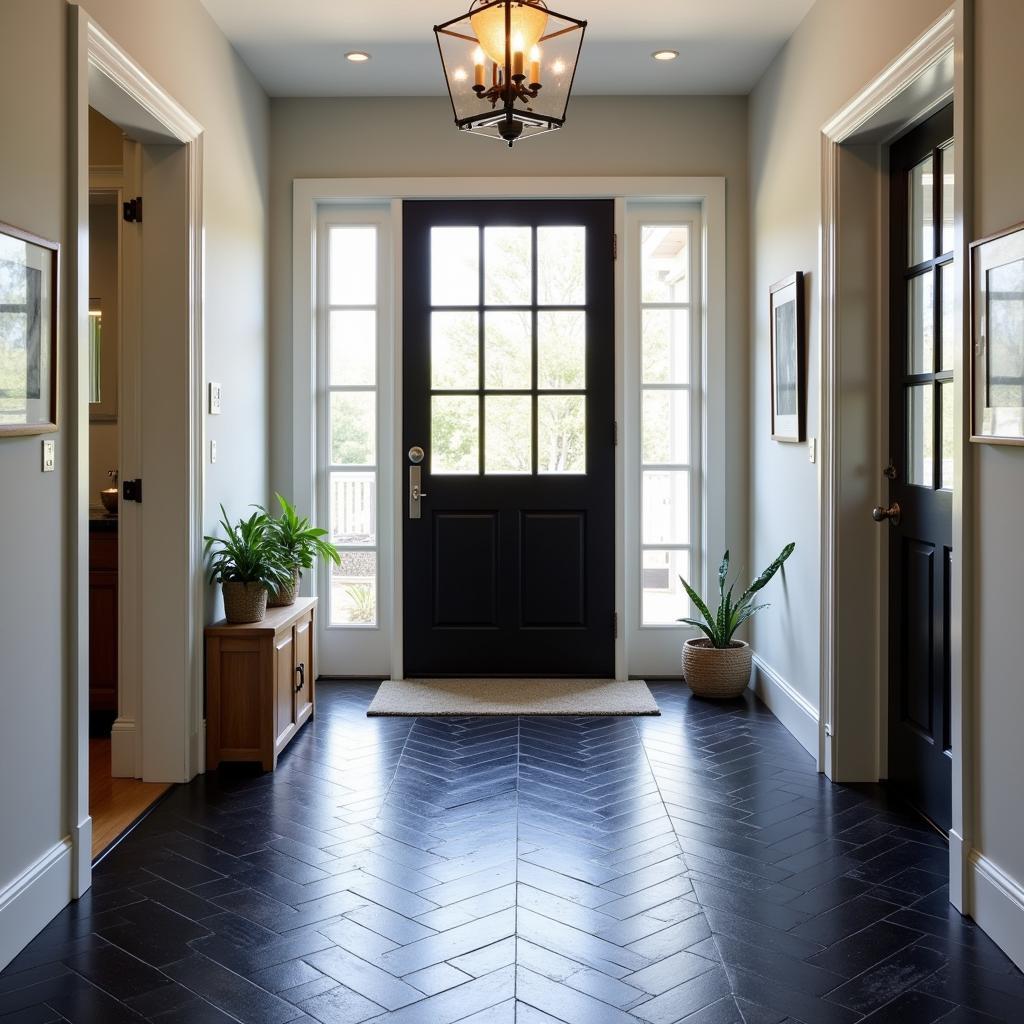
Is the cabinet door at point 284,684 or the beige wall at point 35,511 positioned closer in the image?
the beige wall at point 35,511

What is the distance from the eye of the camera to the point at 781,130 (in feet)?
15.8

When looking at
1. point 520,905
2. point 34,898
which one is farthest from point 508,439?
point 34,898

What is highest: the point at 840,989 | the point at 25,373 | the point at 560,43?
the point at 560,43

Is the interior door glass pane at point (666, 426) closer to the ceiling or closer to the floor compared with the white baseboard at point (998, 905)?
closer to the ceiling

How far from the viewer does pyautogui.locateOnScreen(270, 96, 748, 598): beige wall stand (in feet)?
18.1

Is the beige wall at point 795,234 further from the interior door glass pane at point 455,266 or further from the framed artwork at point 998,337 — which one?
the interior door glass pane at point 455,266

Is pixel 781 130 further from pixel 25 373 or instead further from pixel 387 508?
pixel 25 373

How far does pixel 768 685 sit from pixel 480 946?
2.77 m

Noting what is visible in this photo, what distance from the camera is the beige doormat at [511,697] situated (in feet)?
16.4

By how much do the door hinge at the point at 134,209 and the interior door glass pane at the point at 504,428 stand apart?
6.78 feet

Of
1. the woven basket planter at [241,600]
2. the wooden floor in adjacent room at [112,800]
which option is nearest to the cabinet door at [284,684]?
the woven basket planter at [241,600]

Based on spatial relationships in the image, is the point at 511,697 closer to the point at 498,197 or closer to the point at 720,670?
the point at 720,670

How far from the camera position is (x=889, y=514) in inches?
152

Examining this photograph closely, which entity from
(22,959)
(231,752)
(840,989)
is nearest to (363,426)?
(231,752)
